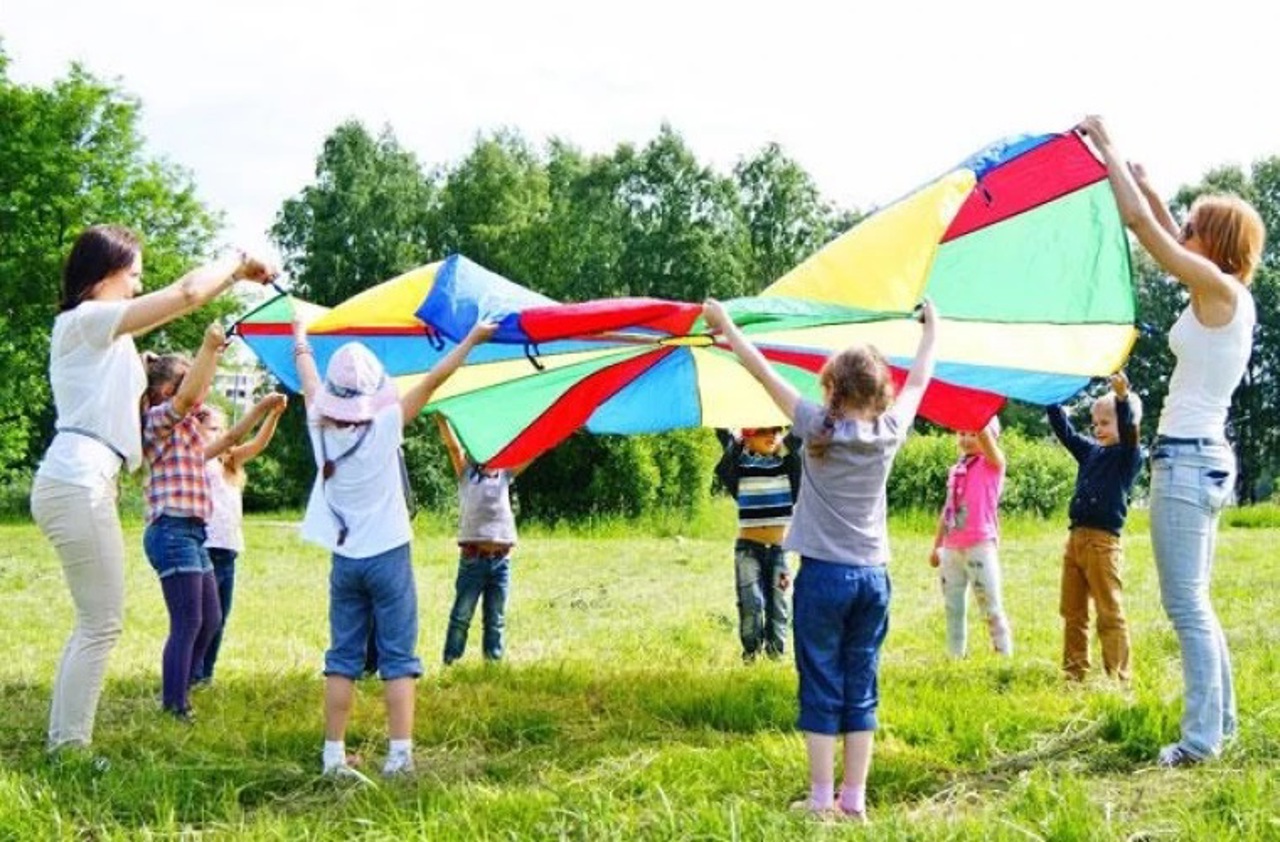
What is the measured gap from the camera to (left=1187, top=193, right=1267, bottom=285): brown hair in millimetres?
3773

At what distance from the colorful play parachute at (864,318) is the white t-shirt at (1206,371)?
0.88 m

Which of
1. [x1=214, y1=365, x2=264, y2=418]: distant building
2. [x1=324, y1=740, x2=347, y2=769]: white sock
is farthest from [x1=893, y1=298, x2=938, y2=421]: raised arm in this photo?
[x1=214, y1=365, x2=264, y2=418]: distant building

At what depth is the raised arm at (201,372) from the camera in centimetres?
431

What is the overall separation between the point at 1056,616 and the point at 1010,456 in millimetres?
13405

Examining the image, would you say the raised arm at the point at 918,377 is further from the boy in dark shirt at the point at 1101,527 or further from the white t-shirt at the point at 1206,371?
the boy in dark shirt at the point at 1101,527

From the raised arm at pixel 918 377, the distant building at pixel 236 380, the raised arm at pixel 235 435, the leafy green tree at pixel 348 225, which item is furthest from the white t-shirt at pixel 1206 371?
the leafy green tree at pixel 348 225

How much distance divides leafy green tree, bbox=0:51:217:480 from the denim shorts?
861 inches

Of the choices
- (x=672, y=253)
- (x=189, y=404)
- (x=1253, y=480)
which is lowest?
(x=1253, y=480)

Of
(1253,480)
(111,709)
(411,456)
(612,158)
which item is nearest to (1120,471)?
(111,709)

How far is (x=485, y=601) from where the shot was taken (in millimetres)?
6184

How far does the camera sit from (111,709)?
5.03 m

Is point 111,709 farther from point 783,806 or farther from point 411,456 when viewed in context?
point 411,456

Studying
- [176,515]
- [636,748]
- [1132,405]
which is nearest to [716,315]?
[636,748]

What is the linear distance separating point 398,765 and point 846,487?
5.45 ft
